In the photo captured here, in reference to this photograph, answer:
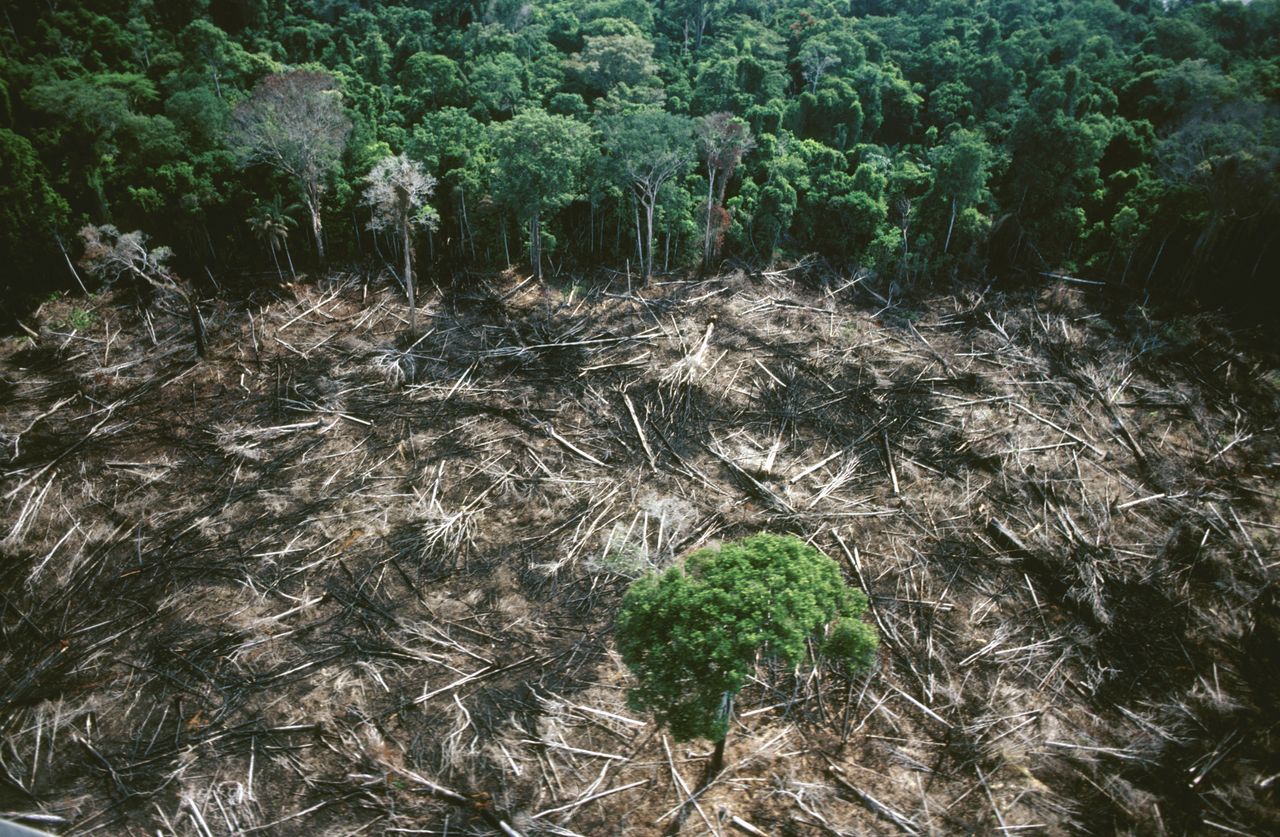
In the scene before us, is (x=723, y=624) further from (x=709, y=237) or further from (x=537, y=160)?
(x=709, y=237)

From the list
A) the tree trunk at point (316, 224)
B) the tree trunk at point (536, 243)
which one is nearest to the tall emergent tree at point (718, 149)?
the tree trunk at point (536, 243)

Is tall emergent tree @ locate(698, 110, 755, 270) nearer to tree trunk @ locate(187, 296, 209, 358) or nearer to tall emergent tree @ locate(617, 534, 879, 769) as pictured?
tree trunk @ locate(187, 296, 209, 358)

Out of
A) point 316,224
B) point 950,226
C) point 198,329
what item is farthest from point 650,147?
point 198,329

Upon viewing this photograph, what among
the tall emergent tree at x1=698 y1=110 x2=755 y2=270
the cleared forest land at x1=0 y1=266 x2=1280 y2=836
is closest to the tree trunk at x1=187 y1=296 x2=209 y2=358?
the cleared forest land at x1=0 y1=266 x2=1280 y2=836

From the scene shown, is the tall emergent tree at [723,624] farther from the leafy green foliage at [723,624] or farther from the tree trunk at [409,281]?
the tree trunk at [409,281]

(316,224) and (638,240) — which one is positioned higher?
(316,224)

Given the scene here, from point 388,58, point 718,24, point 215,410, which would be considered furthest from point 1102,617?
point 718,24
